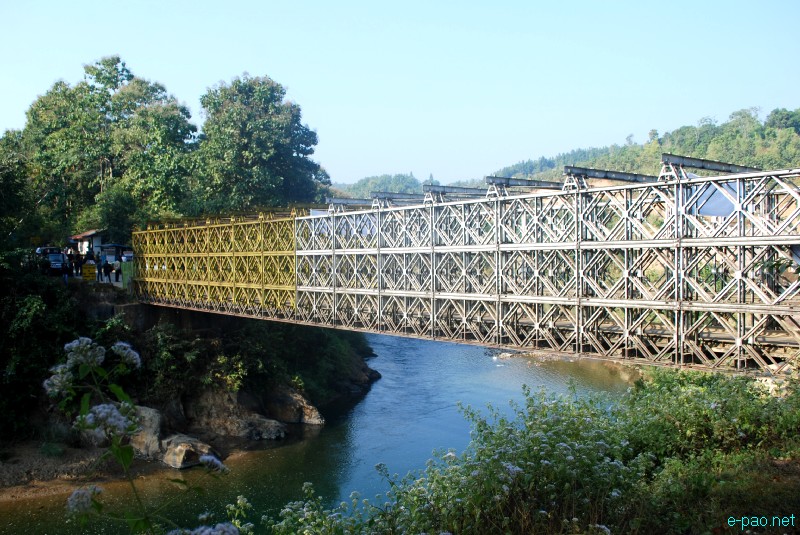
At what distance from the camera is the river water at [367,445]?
18.3 metres

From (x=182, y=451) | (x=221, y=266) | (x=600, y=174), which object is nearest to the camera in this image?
(x=600, y=174)

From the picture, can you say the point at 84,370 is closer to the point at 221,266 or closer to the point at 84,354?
the point at 84,354

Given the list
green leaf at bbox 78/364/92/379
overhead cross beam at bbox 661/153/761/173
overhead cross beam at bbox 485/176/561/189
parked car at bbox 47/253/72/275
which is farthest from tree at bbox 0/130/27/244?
green leaf at bbox 78/364/92/379

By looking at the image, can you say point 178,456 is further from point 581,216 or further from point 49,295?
point 581,216

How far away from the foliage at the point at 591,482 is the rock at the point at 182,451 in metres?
10.9

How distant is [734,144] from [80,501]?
265 ft

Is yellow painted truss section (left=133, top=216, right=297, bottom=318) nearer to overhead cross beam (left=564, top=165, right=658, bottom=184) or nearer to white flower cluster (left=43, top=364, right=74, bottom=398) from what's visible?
overhead cross beam (left=564, top=165, right=658, bottom=184)

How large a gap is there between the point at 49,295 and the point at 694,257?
21.9 m

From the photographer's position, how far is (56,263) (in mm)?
27812

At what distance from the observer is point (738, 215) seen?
1183cm

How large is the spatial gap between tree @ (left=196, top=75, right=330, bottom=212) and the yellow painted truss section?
619 centimetres

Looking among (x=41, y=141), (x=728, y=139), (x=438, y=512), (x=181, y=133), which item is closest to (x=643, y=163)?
(x=728, y=139)

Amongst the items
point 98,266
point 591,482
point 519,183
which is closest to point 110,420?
point 591,482

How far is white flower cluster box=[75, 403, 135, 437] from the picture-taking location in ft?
13.1
